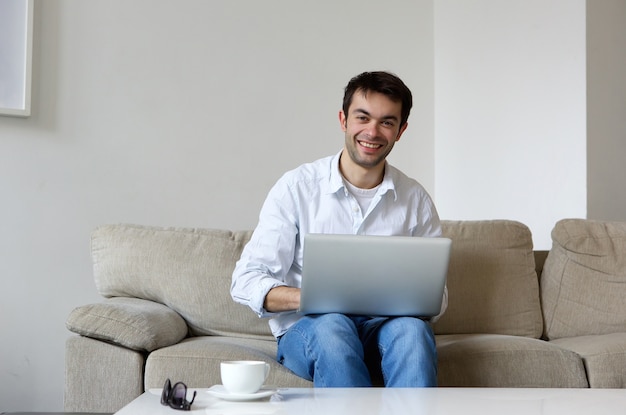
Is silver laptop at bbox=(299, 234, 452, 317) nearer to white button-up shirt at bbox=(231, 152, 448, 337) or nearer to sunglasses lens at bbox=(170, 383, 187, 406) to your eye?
white button-up shirt at bbox=(231, 152, 448, 337)

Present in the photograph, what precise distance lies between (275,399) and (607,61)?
8.11 ft

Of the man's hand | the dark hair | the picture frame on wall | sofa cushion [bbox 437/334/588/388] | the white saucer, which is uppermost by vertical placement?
the picture frame on wall

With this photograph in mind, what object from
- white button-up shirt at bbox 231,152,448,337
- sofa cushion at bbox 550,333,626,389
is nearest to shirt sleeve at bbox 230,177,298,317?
white button-up shirt at bbox 231,152,448,337

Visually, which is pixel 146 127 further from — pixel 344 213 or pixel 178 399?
pixel 178 399

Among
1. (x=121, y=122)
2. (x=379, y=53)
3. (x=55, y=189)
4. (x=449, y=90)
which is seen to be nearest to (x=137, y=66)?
(x=121, y=122)

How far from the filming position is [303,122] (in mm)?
3500

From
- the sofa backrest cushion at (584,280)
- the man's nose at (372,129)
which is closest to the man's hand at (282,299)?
the man's nose at (372,129)

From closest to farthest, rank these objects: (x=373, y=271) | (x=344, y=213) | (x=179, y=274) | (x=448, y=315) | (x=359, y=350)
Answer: (x=373, y=271), (x=359, y=350), (x=344, y=213), (x=179, y=274), (x=448, y=315)

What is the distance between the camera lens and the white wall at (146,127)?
3059 millimetres

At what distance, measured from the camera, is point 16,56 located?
3.04 metres

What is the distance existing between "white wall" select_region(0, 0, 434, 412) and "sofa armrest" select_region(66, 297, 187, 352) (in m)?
0.87

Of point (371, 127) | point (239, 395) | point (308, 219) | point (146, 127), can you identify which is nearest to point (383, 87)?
point (371, 127)

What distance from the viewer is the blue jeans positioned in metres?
1.87

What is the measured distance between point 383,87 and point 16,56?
1477 mm
